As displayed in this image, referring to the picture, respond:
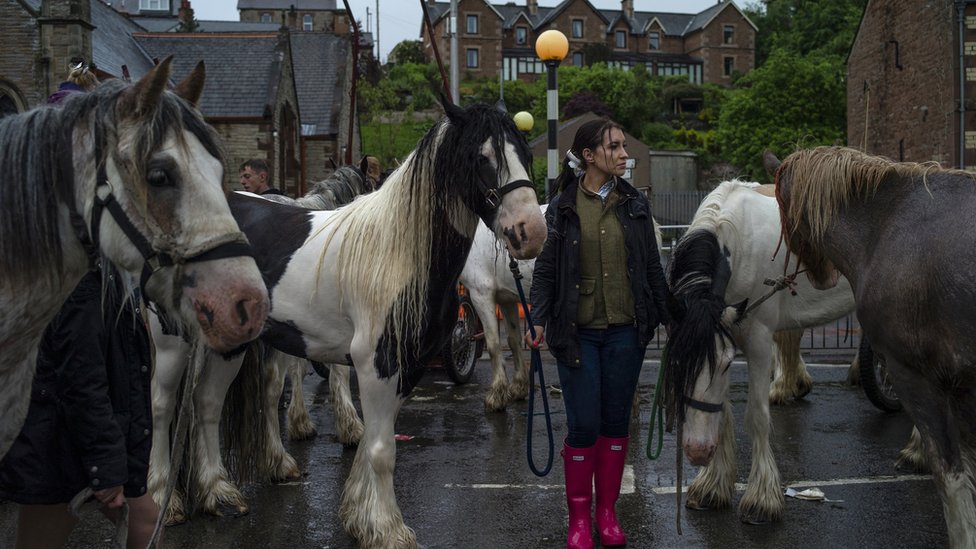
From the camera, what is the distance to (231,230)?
207cm

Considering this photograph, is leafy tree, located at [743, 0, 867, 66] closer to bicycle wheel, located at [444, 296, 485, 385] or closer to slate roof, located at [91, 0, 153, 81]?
slate roof, located at [91, 0, 153, 81]

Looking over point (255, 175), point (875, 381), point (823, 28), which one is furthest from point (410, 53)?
point (875, 381)

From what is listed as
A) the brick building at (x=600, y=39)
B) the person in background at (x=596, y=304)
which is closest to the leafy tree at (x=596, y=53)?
the brick building at (x=600, y=39)

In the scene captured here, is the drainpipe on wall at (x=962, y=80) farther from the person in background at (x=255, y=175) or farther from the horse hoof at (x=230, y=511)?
the horse hoof at (x=230, y=511)

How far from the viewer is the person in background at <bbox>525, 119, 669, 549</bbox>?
4.25 meters

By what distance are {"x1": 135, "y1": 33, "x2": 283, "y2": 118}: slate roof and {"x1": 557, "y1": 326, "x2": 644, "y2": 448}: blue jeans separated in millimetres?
21822

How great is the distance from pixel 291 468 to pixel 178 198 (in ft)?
13.3

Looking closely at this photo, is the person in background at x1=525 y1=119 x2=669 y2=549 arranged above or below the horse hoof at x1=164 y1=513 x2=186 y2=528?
above

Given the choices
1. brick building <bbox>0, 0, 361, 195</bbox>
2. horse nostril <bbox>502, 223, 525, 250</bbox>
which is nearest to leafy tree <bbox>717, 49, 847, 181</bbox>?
brick building <bbox>0, 0, 361, 195</bbox>

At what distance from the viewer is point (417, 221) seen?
4160mm

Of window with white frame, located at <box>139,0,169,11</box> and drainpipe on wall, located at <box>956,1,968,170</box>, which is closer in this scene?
drainpipe on wall, located at <box>956,1,968,170</box>

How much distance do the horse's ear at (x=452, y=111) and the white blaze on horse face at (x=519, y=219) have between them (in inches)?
13.4

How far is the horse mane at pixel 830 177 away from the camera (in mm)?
3986

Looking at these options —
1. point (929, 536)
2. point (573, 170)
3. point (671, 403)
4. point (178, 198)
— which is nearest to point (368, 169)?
point (573, 170)
